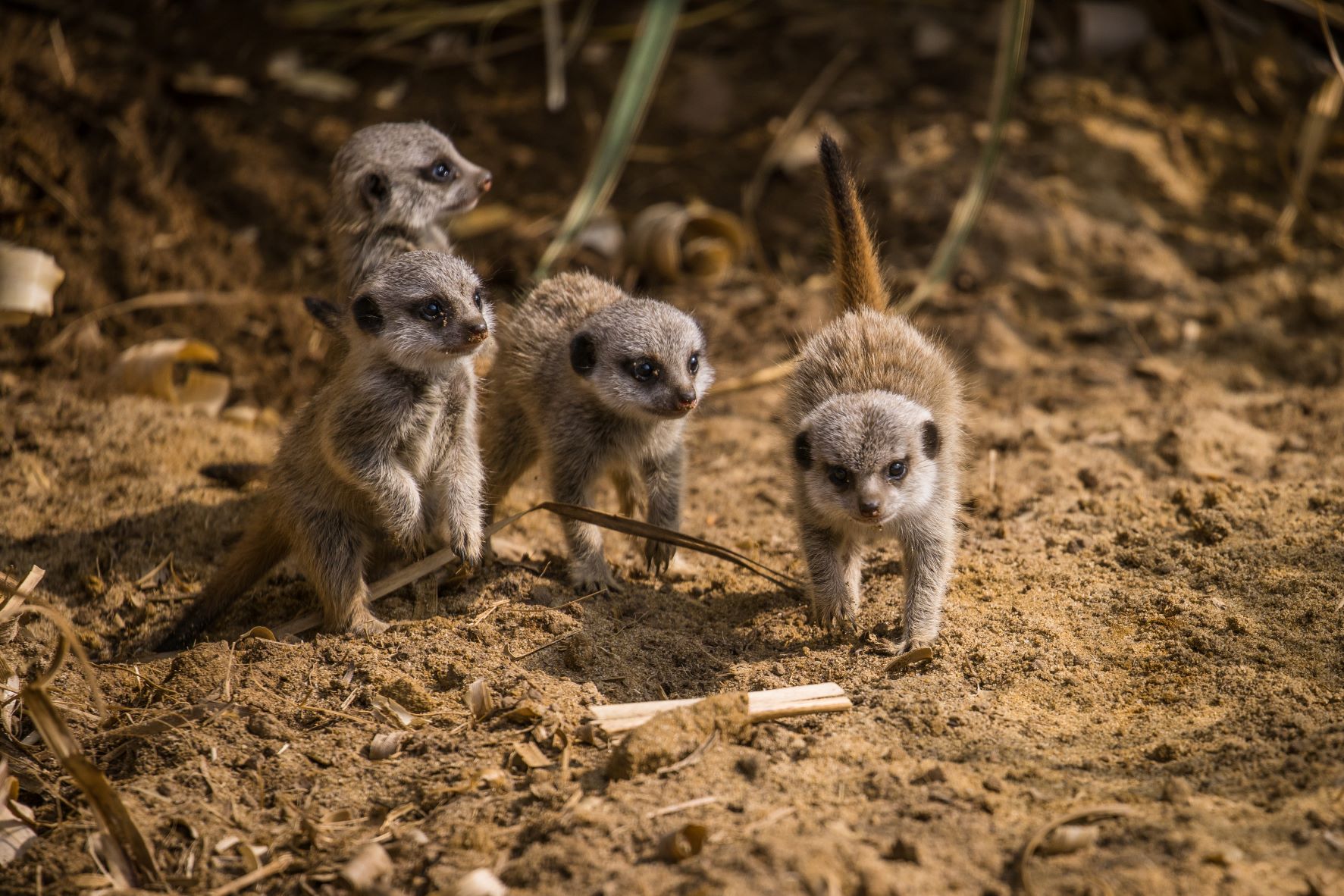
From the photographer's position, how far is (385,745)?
3154 millimetres

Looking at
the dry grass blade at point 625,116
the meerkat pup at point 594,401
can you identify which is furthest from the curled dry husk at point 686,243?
the meerkat pup at point 594,401

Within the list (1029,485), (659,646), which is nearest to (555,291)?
(659,646)

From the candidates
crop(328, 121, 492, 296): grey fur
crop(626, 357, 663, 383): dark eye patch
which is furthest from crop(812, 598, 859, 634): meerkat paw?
crop(328, 121, 492, 296): grey fur

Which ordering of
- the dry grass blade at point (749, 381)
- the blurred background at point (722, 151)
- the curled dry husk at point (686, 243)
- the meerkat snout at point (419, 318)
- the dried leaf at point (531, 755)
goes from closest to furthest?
the dried leaf at point (531, 755)
the meerkat snout at point (419, 318)
the dry grass blade at point (749, 381)
the blurred background at point (722, 151)
the curled dry husk at point (686, 243)

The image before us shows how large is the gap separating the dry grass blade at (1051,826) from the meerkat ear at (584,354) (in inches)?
89.0

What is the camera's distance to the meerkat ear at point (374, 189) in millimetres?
4707

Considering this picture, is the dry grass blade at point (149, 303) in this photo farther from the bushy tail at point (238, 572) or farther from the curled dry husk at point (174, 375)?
the bushy tail at point (238, 572)

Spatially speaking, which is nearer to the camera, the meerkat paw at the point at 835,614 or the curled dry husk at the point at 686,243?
the meerkat paw at the point at 835,614

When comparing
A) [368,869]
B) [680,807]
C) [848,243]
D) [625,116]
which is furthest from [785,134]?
[368,869]

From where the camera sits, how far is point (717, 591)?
4.21 metres

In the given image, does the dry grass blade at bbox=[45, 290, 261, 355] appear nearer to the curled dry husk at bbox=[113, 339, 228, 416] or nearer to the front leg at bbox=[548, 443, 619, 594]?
the curled dry husk at bbox=[113, 339, 228, 416]

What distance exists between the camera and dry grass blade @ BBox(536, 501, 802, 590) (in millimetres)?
4023

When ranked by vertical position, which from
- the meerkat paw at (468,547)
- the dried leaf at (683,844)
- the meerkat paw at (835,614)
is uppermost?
the meerkat paw at (468,547)

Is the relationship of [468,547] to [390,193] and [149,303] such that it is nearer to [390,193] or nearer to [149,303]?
[390,193]
